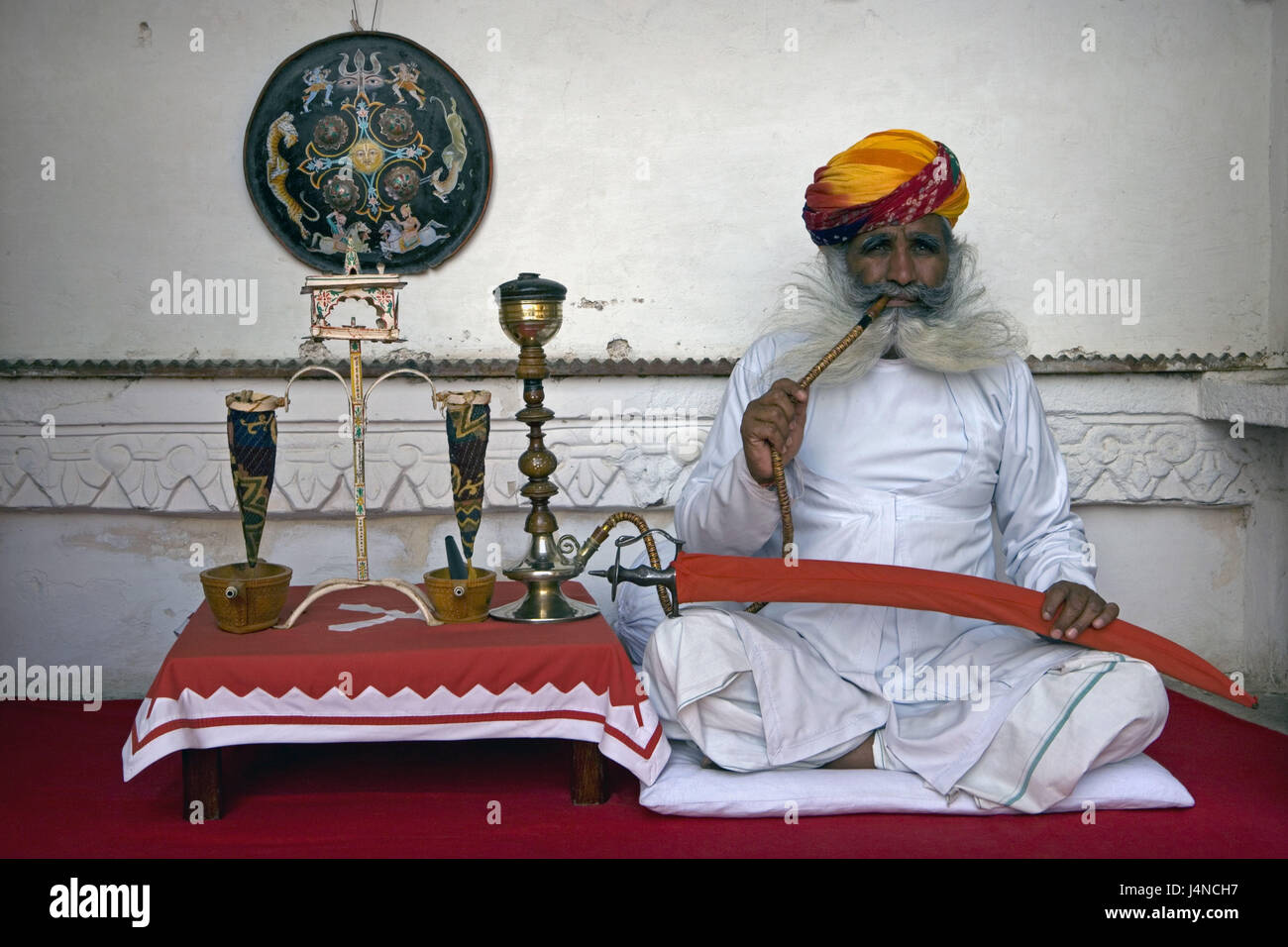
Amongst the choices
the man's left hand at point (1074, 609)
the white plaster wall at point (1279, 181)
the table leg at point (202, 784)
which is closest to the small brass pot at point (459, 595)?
the table leg at point (202, 784)

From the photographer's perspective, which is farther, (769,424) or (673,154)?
(673,154)

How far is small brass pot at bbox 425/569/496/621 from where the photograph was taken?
2645mm

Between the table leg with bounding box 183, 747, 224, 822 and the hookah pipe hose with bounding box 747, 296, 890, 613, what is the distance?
1.26 meters

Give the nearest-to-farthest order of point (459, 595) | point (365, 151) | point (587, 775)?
point (587, 775) < point (459, 595) < point (365, 151)

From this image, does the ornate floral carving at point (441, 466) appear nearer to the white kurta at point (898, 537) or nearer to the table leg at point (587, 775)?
the white kurta at point (898, 537)

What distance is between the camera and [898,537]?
9.34 ft

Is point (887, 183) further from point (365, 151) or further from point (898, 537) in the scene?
point (365, 151)

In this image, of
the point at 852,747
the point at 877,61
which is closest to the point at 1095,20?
the point at 877,61

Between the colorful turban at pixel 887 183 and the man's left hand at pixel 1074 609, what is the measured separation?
3.43 feet

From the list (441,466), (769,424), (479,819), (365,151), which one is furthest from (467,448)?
(365,151)

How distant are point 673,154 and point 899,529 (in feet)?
4.93

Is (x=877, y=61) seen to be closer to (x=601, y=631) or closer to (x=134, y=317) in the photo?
(x=601, y=631)

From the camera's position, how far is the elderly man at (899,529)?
8.01ft

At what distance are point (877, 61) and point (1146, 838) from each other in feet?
8.07
